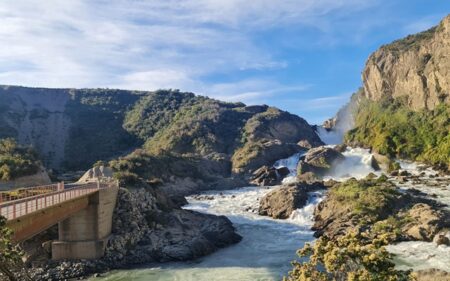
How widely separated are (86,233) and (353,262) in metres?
29.4

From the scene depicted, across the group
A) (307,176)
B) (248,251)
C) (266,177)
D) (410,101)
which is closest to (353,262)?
(248,251)

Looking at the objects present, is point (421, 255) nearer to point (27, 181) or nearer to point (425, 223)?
point (425, 223)

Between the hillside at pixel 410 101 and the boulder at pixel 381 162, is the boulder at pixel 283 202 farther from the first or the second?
the hillside at pixel 410 101

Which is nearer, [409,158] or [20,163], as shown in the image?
[20,163]

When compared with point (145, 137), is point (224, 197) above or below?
below

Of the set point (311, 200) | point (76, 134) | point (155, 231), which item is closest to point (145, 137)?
point (76, 134)

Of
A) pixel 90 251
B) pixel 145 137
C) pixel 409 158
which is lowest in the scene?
pixel 90 251

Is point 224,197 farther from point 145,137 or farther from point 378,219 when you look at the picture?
point 145,137

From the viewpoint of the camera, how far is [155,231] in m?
45.2

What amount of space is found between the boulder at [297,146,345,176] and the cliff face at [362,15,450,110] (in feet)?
72.2

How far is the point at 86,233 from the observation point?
40.9 meters

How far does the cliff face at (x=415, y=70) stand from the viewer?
94.3m

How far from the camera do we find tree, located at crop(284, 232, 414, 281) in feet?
51.0

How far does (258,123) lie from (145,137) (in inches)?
1468
